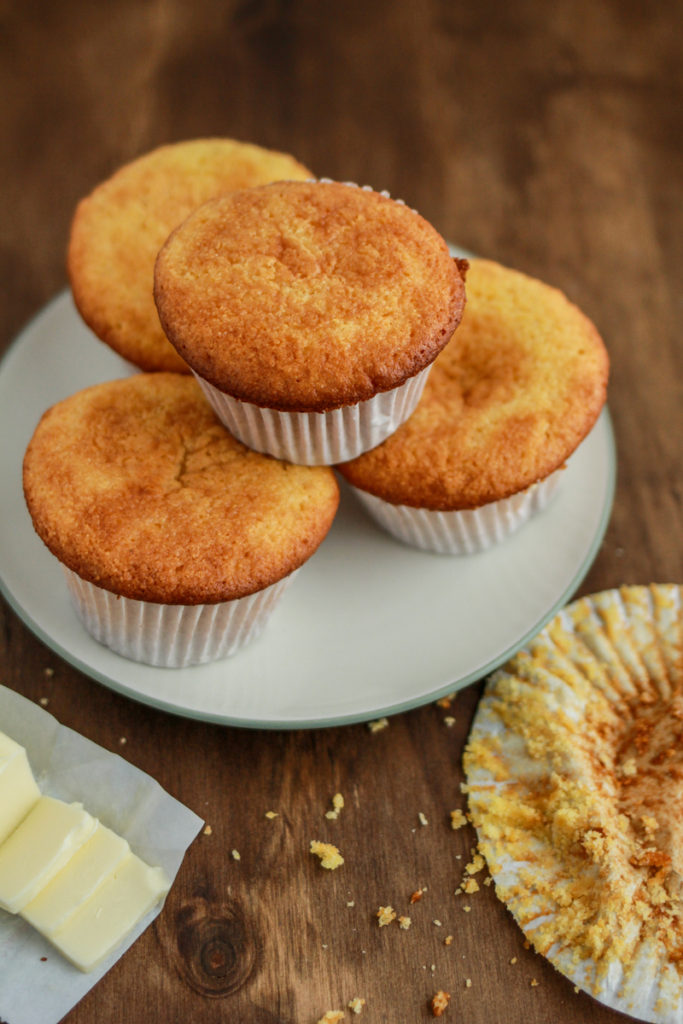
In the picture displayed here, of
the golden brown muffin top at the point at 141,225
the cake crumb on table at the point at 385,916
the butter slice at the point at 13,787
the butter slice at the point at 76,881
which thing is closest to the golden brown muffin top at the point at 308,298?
the golden brown muffin top at the point at 141,225

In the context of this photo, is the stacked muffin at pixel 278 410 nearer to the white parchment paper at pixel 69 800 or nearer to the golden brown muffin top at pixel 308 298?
the golden brown muffin top at pixel 308 298

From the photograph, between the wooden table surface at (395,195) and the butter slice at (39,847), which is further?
the wooden table surface at (395,195)

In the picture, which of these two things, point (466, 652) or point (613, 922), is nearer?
point (613, 922)

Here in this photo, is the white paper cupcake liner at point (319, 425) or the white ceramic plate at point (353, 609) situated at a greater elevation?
the white paper cupcake liner at point (319, 425)

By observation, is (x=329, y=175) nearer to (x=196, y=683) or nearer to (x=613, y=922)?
(x=196, y=683)

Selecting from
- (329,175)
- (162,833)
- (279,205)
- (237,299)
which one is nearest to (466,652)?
(162,833)
